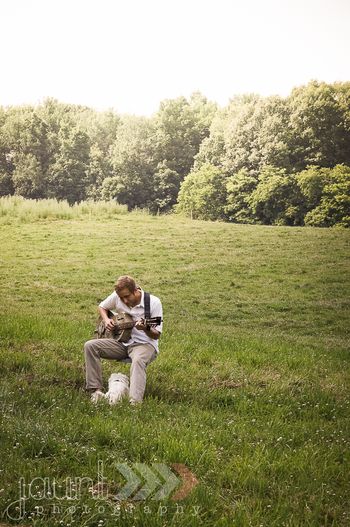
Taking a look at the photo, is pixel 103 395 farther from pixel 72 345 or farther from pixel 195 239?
pixel 195 239

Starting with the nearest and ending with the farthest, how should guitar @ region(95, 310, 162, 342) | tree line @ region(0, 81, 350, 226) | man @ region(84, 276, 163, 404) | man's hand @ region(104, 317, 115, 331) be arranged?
Answer: man @ region(84, 276, 163, 404)
guitar @ region(95, 310, 162, 342)
man's hand @ region(104, 317, 115, 331)
tree line @ region(0, 81, 350, 226)

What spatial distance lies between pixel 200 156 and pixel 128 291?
21.1 metres

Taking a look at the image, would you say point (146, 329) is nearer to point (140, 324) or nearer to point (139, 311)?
point (140, 324)

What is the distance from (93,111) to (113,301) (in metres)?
25.6

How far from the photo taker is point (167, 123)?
28.8 metres

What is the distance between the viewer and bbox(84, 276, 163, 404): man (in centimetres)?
636

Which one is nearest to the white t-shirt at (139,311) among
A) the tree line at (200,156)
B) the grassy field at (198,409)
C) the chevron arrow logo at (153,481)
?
the grassy field at (198,409)

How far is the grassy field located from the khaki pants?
30 cm

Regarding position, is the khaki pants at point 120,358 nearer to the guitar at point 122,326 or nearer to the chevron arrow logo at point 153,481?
the guitar at point 122,326

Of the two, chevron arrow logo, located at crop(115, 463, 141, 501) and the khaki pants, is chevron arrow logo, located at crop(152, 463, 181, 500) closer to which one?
chevron arrow logo, located at crop(115, 463, 141, 501)

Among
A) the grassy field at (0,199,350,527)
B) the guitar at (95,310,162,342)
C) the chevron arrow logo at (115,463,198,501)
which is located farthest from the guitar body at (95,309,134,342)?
the chevron arrow logo at (115,463,198,501)

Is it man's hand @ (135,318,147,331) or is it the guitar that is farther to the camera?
the guitar

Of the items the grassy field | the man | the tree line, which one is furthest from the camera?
the tree line

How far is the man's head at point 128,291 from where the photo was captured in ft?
21.6
